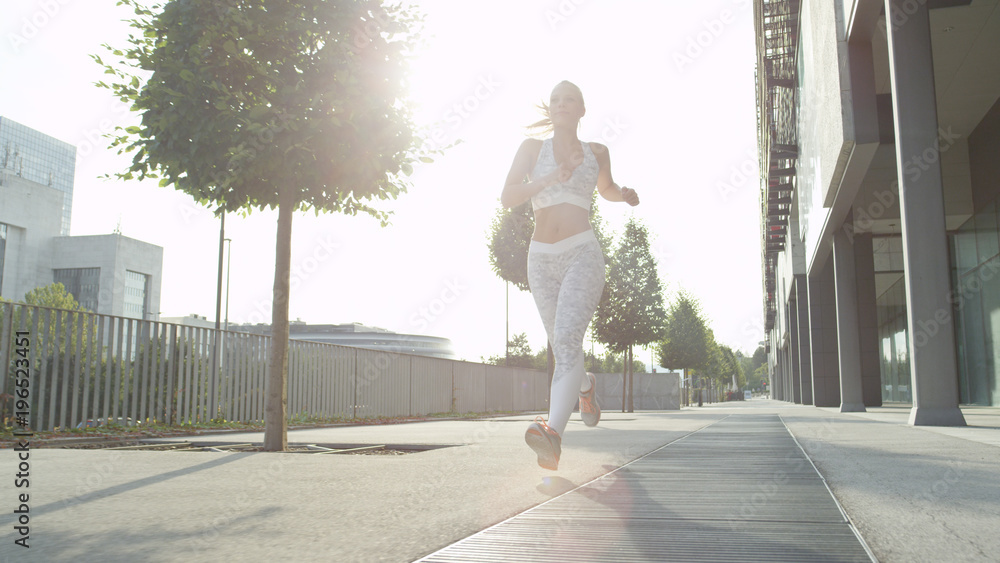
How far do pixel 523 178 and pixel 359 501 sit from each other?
214 cm

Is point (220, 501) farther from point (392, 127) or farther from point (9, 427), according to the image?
point (9, 427)

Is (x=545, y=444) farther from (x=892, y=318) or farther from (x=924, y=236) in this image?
(x=892, y=318)

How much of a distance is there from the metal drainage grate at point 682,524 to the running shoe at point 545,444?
229 mm

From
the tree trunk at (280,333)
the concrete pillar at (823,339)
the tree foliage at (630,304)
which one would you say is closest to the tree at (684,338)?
the tree foliage at (630,304)

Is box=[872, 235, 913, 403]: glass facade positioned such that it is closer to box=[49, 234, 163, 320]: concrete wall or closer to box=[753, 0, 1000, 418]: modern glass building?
box=[753, 0, 1000, 418]: modern glass building

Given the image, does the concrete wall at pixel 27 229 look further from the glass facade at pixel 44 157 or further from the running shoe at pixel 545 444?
the running shoe at pixel 545 444

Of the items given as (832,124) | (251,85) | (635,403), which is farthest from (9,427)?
(635,403)

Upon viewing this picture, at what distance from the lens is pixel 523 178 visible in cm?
412

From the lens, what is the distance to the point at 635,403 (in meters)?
39.6

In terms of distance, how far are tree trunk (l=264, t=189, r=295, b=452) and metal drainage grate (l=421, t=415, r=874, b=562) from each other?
349cm

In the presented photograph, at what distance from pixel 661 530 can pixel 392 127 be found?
14.8 feet

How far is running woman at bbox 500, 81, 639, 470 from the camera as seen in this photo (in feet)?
11.9

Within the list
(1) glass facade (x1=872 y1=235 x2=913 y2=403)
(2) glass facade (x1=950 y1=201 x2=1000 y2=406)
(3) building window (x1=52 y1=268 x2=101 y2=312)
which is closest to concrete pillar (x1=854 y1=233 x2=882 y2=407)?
(1) glass facade (x1=872 y1=235 x2=913 y2=403)

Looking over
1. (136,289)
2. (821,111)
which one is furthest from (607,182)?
(136,289)
